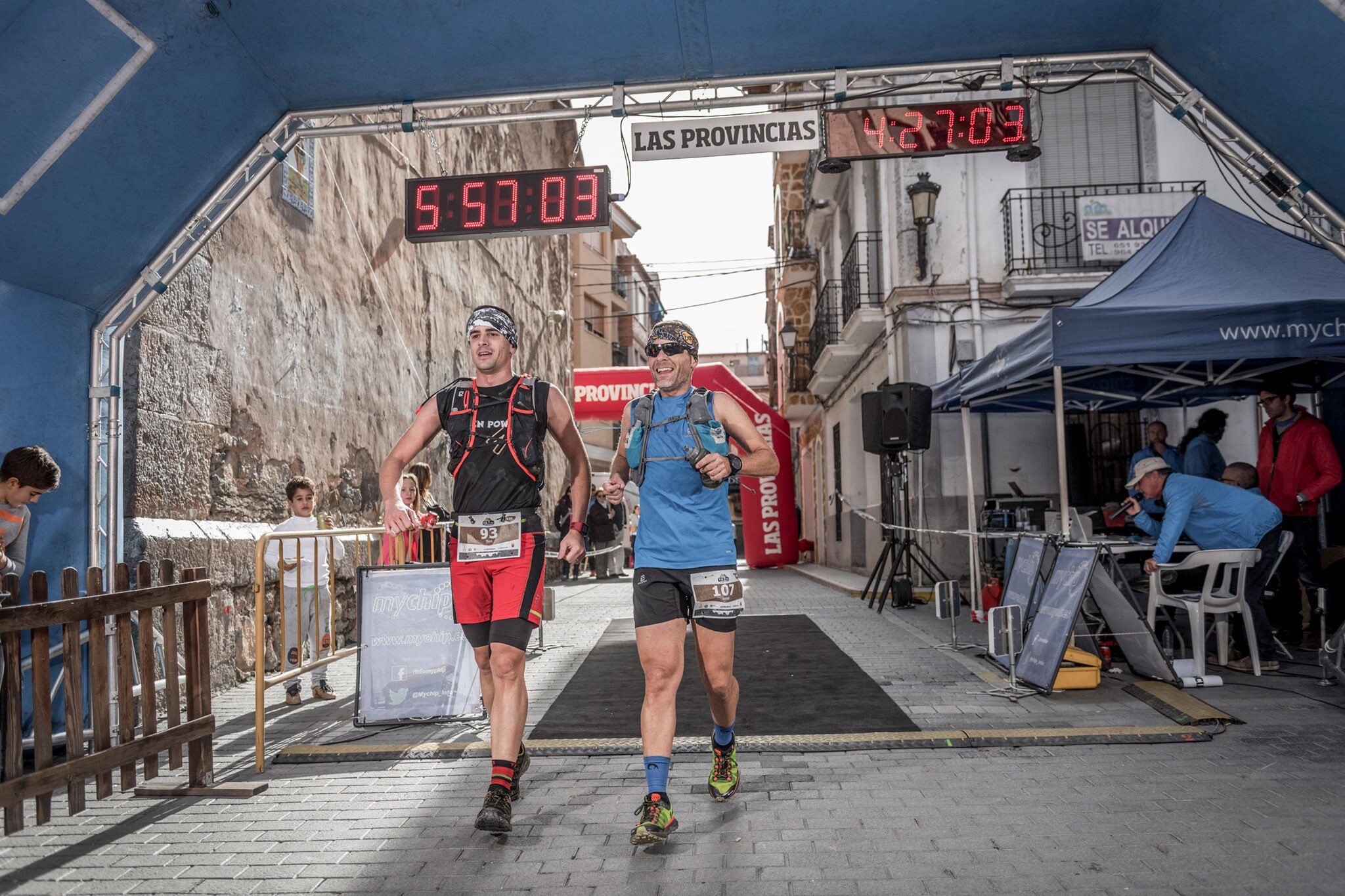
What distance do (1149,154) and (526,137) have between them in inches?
457

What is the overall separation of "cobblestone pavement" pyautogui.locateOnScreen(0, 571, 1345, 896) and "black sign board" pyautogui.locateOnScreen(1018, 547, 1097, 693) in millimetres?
480

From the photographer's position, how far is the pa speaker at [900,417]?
11.7 m

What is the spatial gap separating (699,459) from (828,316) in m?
17.2

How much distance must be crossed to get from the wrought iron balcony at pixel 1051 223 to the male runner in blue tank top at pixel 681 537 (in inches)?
459

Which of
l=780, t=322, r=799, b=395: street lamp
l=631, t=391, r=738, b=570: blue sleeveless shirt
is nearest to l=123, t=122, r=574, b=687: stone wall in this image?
l=631, t=391, r=738, b=570: blue sleeveless shirt

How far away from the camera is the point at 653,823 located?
373 cm

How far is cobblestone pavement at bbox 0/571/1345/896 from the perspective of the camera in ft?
11.2

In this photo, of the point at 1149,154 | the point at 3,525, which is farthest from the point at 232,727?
the point at 1149,154

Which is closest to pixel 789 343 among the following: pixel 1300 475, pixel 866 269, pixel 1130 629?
pixel 866 269

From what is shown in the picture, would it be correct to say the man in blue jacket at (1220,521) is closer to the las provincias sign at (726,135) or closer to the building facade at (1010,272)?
the las provincias sign at (726,135)

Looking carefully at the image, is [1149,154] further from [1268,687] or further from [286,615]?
[286,615]

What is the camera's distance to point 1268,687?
6.59 m

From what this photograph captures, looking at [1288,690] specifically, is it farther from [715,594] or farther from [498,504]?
[498,504]

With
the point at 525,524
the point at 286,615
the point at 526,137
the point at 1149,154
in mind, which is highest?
the point at 526,137
